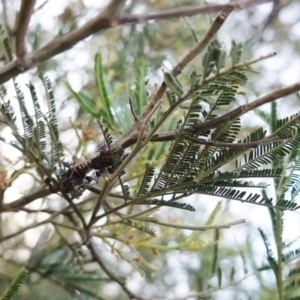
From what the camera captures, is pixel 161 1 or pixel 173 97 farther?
pixel 161 1

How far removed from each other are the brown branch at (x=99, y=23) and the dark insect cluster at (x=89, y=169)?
3.2 inches

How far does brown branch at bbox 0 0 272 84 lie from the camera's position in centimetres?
22

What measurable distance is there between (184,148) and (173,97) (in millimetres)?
37

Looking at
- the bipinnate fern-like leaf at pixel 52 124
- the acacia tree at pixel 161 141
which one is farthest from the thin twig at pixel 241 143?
the bipinnate fern-like leaf at pixel 52 124

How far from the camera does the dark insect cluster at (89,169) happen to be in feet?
1.11

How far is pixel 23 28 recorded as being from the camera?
0.24 metres

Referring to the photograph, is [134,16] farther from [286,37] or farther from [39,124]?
[286,37]

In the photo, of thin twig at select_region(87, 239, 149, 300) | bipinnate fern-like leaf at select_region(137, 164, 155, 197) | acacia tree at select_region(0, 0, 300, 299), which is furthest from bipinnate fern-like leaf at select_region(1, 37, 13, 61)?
thin twig at select_region(87, 239, 149, 300)

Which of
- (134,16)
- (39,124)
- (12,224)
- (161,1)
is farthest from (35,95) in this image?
(12,224)

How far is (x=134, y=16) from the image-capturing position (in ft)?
0.74

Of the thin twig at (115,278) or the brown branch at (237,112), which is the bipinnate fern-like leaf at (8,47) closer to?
the brown branch at (237,112)

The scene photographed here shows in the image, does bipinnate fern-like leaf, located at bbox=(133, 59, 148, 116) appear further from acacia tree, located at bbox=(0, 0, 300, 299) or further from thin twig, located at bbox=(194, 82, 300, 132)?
thin twig, located at bbox=(194, 82, 300, 132)

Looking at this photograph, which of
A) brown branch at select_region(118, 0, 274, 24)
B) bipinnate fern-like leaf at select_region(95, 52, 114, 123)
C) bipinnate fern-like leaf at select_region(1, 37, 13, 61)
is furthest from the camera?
bipinnate fern-like leaf at select_region(95, 52, 114, 123)

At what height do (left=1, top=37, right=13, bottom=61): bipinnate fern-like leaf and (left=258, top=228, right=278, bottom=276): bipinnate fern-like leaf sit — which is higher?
(left=1, top=37, right=13, bottom=61): bipinnate fern-like leaf
